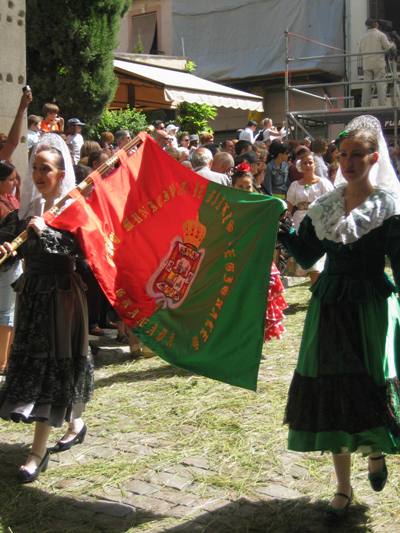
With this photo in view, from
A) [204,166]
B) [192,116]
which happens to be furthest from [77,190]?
[192,116]

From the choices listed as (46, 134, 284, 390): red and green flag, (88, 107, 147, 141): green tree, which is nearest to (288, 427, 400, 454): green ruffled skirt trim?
(46, 134, 284, 390): red and green flag

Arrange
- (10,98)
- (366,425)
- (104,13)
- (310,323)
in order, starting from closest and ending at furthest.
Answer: (366,425) → (310,323) → (10,98) → (104,13)

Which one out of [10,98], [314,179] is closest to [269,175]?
[314,179]

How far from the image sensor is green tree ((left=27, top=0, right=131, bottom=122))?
15102mm

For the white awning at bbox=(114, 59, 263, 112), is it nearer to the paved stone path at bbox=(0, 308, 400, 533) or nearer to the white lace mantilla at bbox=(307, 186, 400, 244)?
the paved stone path at bbox=(0, 308, 400, 533)

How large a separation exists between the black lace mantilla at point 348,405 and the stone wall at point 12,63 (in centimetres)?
508

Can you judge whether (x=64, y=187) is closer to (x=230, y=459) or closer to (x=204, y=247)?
(x=204, y=247)

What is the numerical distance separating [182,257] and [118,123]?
10769 mm

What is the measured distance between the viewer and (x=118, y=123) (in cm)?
1498

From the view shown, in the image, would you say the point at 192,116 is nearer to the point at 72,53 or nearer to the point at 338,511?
the point at 72,53

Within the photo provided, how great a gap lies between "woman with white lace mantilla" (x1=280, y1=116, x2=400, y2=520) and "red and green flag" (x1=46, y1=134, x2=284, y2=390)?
408 mm

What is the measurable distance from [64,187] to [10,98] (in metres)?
3.66

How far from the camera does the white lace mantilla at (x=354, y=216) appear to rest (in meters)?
3.78

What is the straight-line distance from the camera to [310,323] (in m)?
3.95
